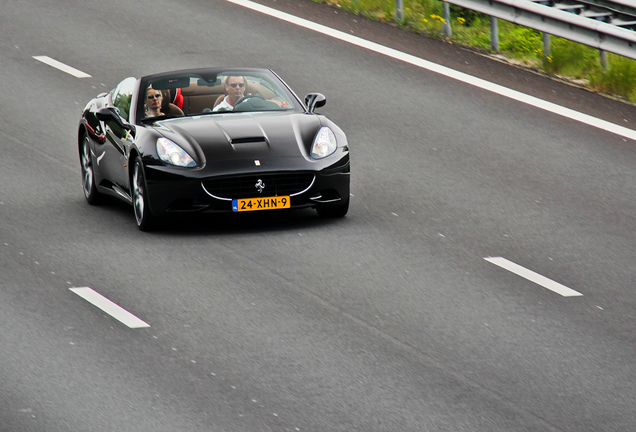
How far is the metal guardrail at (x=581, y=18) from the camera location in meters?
16.8

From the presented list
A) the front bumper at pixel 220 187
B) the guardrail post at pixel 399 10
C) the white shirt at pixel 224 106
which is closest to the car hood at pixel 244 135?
the front bumper at pixel 220 187

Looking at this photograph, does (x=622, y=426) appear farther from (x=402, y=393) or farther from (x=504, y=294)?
(x=504, y=294)

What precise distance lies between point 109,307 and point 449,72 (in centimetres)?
970

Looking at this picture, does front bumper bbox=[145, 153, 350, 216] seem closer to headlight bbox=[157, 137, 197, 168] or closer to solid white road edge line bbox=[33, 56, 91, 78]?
headlight bbox=[157, 137, 197, 168]

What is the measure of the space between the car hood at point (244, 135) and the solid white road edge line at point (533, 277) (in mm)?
2015

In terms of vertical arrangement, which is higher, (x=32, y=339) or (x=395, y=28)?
(x=32, y=339)

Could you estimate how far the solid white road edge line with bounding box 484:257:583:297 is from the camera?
406 inches

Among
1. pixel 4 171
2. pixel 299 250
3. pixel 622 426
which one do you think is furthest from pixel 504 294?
pixel 4 171

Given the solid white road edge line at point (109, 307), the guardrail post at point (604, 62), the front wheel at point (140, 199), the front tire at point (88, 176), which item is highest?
the solid white road edge line at point (109, 307)

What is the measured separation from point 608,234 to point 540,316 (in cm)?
278

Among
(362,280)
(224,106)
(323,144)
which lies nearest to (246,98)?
(224,106)

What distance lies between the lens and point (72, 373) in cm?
830

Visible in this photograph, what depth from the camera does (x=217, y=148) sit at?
11.9 meters

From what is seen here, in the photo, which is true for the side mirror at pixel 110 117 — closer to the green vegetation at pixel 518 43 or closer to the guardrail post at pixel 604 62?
the green vegetation at pixel 518 43
